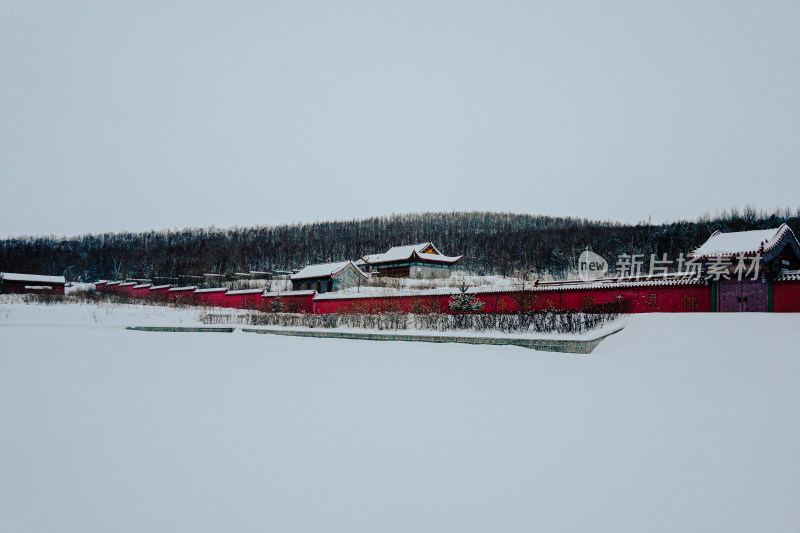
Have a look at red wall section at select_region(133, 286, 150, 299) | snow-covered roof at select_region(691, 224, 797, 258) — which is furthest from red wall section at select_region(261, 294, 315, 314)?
snow-covered roof at select_region(691, 224, 797, 258)

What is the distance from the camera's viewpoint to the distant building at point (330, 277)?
105 feet

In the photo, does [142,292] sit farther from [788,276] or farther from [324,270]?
[788,276]

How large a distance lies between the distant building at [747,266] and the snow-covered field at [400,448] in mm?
6407

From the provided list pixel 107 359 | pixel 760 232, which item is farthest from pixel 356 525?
pixel 760 232

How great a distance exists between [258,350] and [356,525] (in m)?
9.69

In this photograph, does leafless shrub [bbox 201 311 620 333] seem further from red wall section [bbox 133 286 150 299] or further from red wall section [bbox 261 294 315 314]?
red wall section [bbox 133 286 150 299]

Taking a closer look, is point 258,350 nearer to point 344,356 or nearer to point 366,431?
point 344,356

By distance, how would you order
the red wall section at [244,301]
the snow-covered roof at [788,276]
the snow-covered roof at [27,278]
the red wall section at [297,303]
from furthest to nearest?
the snow-covered roof at [27,278]
the red wall section at [244,301]
the red wall section at [297,303]
the snow-covered roof at [788,276]

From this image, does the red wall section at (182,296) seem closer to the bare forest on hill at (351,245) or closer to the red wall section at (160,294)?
the red wall section at (160,294)

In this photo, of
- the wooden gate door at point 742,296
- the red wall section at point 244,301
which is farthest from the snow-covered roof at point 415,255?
the wooden gate door at point 742,296

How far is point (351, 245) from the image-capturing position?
67250 mm

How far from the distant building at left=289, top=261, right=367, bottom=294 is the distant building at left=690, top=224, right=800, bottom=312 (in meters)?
21.5

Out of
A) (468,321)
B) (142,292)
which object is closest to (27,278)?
(142,292)

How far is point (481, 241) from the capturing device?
64312 mm
